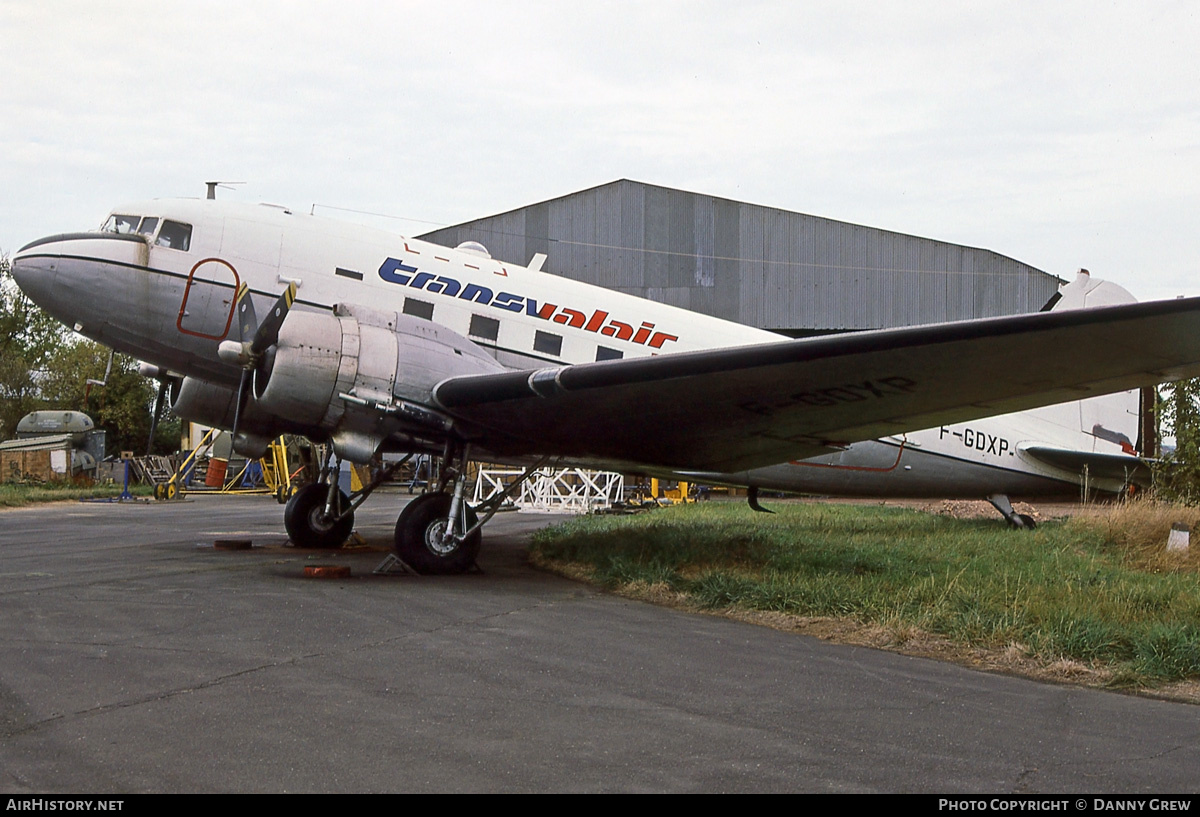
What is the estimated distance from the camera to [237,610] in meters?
6.98

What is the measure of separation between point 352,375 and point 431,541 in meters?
1.82

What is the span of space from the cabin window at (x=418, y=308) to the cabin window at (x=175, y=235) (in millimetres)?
2425

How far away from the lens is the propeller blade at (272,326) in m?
9.41

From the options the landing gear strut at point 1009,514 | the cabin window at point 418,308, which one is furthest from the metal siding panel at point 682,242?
the cabin window at point 418,308

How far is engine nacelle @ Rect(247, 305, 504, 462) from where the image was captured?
890 cm

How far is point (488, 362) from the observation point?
10117 millimetres

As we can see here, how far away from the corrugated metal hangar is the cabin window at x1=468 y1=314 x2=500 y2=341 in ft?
73.8

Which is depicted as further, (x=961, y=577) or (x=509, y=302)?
(x=509, y=302)

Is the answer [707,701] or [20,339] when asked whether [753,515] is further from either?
[20,339]

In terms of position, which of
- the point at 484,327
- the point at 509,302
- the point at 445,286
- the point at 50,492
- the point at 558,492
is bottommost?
the point at 50,492

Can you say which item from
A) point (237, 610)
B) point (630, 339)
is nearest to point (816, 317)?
point (630, 339)

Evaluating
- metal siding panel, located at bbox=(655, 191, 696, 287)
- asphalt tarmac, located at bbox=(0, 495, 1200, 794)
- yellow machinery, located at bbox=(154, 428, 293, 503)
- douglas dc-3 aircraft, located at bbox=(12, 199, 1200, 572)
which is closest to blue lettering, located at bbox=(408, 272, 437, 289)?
douglas dc-3 aircraft, located at bbox=(12, 199, 1200, 572)

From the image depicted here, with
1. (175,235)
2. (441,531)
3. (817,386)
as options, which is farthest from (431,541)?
(175,235)

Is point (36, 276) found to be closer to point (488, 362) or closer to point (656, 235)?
point (488, 362)
